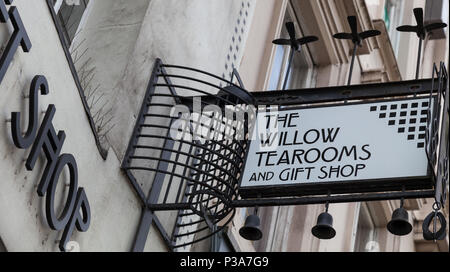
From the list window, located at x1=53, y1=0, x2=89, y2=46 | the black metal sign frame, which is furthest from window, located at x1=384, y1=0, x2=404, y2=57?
window, located at x1=53, y1=0, x2=89, y2=46

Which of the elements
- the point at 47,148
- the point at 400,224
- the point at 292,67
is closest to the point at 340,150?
the point at 400,224

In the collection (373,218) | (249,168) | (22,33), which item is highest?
(373,218)

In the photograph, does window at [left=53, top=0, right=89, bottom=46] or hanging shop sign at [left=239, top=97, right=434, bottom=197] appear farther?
window at [left=53, top=0, right=89, bottom=46]

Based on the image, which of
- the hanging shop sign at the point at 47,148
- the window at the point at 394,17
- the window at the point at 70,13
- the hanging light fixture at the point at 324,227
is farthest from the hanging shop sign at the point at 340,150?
the window at the point at 394,17

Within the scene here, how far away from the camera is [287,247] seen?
488 inches

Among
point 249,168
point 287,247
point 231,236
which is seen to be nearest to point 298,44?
point 249,168

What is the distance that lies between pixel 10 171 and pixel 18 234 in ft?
1.29

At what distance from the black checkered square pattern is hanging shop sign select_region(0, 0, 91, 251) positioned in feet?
8.16

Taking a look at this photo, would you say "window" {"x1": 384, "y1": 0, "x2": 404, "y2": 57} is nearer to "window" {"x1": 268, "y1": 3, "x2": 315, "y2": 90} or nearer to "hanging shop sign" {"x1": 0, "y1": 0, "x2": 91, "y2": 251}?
"window" {"x1": 268, "y1": 3, "x2": 315, "y2": 90}

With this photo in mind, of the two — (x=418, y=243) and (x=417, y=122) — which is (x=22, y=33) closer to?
(x=417, y=122)

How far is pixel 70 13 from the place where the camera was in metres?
8.20

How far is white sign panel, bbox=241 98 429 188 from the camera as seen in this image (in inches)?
280

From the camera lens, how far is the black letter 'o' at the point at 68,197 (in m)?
6.14

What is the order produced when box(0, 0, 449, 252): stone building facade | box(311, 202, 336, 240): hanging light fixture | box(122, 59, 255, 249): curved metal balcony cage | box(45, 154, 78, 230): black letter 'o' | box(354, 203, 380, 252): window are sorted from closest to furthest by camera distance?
1. box(0, 0, 449, 252): stone building facade
2. box(45, 154, 78, 230): black letter 'o'
3. box(311, 202, 336, 240): hanging light fixture
4. box(122, 59, 255, 249): curved metal balcony cage
5. box(354, 203, 380, 252): window
